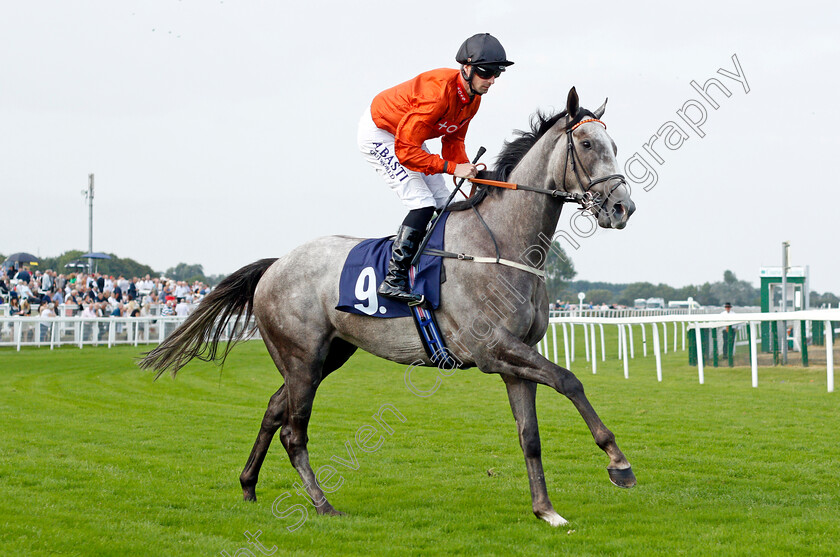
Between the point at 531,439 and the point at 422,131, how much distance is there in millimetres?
1714

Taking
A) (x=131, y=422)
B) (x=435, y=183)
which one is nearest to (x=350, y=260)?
(x=435, y=183)

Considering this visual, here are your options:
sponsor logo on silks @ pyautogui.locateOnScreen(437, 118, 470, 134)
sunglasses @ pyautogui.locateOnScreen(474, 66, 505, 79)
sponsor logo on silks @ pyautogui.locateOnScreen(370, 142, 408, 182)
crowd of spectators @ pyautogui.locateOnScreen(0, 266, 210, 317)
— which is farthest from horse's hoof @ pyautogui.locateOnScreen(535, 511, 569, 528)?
crowd of spectators @ pyautogui.locateOnScreen(0, 266, 210, 317)

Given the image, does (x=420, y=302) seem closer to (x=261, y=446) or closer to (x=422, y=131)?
(x=422, y=131)

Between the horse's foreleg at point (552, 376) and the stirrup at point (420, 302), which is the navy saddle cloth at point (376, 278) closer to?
the stirrup at point (420, 302)

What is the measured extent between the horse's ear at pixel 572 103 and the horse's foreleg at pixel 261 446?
7.85 feet

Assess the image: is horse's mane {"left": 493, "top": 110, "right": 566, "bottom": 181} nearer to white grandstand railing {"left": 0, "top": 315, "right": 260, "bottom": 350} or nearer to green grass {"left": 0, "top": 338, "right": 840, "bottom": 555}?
green grass {"left": 0, "top": 338, "right": 840, "bottom": 555}

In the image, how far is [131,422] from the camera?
26.1 feet

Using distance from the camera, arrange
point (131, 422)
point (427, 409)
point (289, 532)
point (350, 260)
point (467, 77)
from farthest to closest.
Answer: point (427, 409)
point (131, 422)
point (350, 260)
point (467, 77)
point (289, 532)

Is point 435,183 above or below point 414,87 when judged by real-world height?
below

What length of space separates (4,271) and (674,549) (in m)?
23.4

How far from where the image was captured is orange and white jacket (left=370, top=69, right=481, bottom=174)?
4324mm

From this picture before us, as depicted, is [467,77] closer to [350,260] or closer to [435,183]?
[435,183]

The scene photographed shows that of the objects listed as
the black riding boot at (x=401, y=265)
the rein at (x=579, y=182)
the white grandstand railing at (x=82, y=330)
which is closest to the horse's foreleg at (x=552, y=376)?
the black riding boot at (x=401, y=265)

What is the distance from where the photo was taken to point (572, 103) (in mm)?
4227
